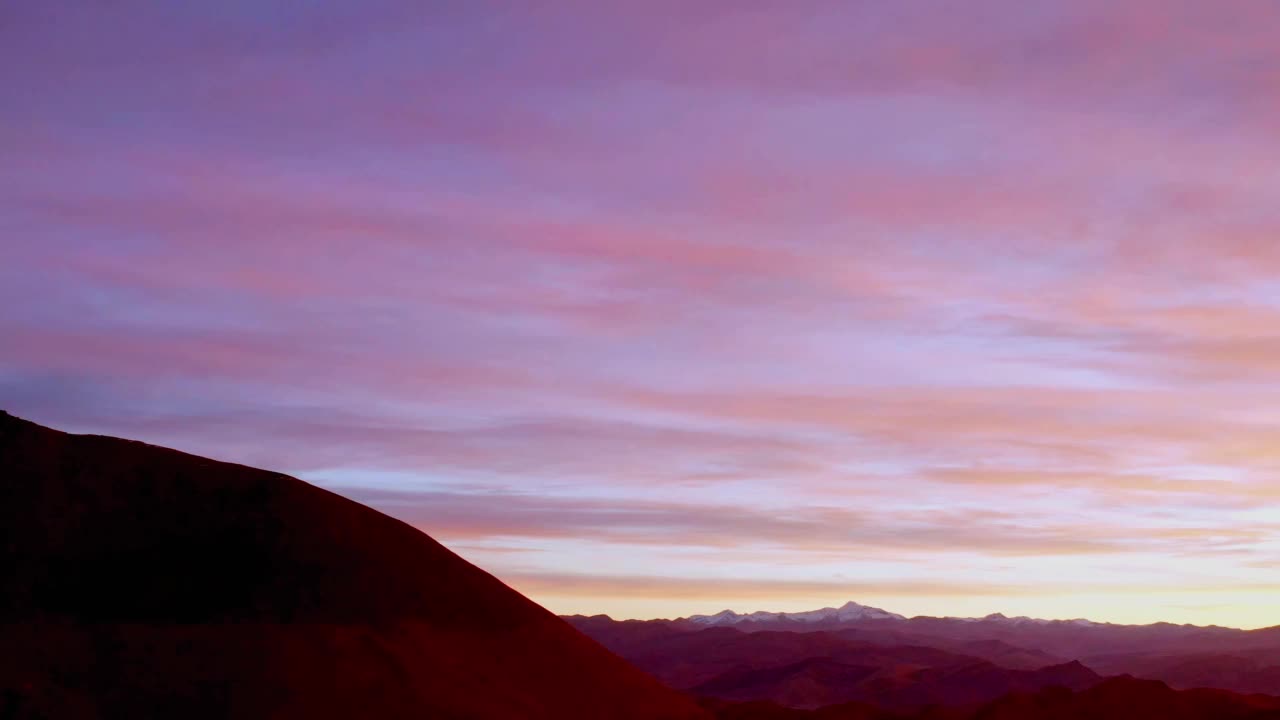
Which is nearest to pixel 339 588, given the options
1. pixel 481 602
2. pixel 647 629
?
pixel 481 602

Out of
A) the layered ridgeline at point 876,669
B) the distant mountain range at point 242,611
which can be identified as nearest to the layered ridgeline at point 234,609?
the distant mountain range at point 242,611

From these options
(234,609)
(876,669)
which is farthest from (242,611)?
(876,669)

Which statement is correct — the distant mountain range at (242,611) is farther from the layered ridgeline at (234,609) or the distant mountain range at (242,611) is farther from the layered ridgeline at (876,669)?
the layered ridgeline at (876,669)

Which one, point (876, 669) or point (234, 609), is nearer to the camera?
point (234, 609)

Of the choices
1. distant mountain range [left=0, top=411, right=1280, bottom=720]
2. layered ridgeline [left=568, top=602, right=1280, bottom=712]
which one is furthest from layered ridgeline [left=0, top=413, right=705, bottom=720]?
layered ridgeline [left=568, top=602, right=1280, bottom=712]

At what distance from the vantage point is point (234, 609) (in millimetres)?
35750

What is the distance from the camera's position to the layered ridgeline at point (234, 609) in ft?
107

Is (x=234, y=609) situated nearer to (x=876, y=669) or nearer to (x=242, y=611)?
(x=242, y=611)

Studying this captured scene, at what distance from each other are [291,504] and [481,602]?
7.16m

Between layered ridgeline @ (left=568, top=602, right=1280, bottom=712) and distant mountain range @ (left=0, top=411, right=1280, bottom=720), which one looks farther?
layered ridgeline @ (left=568, top=602, right=1280, bottom=712)

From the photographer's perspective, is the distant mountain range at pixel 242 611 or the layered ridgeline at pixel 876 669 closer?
the distant mountain range at pixel 242 611

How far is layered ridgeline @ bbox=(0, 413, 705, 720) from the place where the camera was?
3247 centimetres

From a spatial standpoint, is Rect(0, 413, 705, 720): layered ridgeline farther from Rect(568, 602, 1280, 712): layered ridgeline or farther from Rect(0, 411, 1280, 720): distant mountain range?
Rect(568, 602, 1280, 712): layered ridgeline

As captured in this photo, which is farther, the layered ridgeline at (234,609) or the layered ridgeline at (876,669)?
the layered ridgeline at (876,669)
